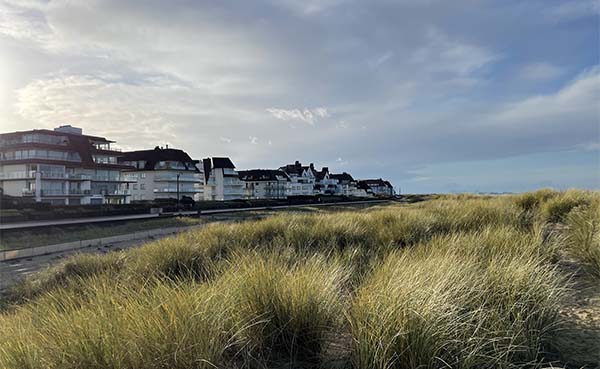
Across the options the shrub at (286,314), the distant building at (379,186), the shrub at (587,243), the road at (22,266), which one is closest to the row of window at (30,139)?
the road at (22,266)

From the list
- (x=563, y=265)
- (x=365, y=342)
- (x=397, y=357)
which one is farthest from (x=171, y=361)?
(x=563, y=265)

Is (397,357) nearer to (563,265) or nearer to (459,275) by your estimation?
(459,275)

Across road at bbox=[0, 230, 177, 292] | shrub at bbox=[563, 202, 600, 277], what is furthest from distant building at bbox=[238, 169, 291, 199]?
shrub at bbox=[563, 202, 600, 277]

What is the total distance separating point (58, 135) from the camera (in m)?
52.9

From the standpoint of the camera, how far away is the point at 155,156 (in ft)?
235

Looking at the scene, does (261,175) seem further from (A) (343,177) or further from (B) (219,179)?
(A) (343,177)

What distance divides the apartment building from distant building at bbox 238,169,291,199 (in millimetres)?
24180

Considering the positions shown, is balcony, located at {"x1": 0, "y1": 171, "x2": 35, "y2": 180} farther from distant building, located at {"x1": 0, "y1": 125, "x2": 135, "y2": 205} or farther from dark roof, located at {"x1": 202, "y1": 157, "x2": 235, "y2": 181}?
dark roof, located at {"x1": 202, "y1": 157, "x2": 235, "y2": 181}

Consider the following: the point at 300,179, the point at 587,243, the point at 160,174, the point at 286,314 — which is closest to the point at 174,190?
the point at 160,174

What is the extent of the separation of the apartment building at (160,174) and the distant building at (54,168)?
1244 centimetres

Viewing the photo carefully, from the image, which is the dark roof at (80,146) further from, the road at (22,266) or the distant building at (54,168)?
the road at (22,266)

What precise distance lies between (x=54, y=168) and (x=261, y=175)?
171ft

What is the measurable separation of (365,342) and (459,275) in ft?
4.90

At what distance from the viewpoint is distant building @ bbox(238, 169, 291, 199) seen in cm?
9531
